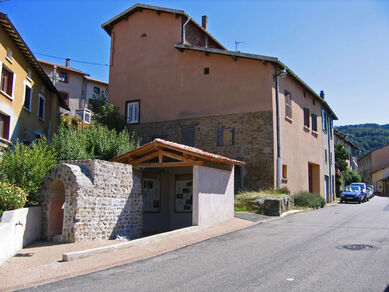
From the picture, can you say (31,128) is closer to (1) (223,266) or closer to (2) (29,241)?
(2) (29,241)

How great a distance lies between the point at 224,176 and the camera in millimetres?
15062

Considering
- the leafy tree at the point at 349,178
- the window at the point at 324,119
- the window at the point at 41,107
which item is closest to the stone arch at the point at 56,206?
the window at the point at 41,107

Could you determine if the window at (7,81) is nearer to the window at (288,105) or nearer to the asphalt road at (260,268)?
the asphalt road at (260,268)

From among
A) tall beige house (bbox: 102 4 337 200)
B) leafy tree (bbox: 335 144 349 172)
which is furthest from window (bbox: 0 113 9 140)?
leafy tree (bbox: 335 144 349 172)

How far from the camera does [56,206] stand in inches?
466

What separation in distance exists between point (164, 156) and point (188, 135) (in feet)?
25.6

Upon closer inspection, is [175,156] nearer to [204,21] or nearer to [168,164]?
[168,164]

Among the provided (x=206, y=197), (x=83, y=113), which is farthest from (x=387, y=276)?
(x=83, y=113)

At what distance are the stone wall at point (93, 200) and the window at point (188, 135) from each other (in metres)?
9.36

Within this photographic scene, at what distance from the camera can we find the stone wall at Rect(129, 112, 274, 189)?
19922 mm

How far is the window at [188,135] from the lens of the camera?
72.7ft

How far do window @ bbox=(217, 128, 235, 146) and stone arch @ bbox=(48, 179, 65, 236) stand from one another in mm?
11055

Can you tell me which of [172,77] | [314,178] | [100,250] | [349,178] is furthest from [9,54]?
[349,178]

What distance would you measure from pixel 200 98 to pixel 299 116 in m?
6.81
